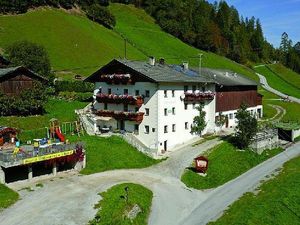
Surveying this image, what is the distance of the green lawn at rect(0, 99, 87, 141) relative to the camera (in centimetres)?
4874

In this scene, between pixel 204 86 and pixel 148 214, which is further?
pixel 204 86

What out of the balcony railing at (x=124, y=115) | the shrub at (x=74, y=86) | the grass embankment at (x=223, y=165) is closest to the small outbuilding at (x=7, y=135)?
the balcony railing at (x=124, y=115)

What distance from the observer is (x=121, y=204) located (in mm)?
33375

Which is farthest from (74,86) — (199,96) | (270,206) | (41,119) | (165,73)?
(270,206)

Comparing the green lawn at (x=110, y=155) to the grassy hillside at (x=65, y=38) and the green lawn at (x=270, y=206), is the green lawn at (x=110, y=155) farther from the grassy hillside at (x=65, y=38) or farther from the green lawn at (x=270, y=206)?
the grassy hillside at (x=65, y=38)

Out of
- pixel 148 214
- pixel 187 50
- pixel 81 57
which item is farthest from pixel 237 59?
pixel 148 214

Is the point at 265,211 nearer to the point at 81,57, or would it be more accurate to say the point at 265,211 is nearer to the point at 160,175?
the point at 160,175

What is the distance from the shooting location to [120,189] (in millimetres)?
37031

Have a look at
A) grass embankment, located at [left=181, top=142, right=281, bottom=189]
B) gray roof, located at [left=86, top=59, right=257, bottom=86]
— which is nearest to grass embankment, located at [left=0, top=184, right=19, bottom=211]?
grass embankment, located at [left=181, top=142, right=281, bottom=189]

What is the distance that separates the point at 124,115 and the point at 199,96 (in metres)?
11.5

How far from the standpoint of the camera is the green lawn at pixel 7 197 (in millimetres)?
32619

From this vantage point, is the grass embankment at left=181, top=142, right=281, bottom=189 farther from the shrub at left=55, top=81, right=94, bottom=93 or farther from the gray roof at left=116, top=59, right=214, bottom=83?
the shrub at left=55, top=81, right=94, bottom=93

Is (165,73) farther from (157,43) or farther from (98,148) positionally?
(157,43)

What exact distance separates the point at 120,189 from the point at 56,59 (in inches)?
2701
